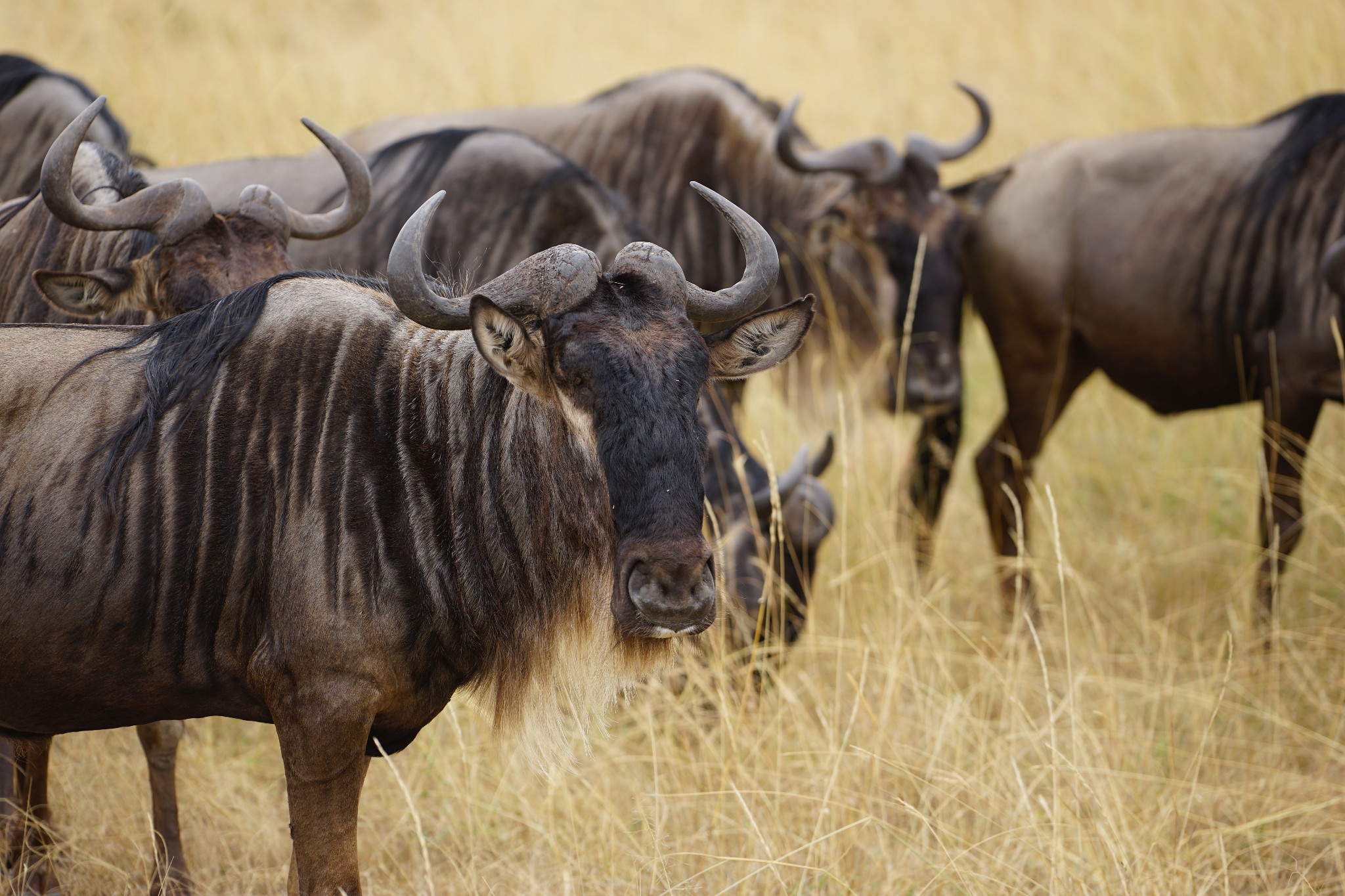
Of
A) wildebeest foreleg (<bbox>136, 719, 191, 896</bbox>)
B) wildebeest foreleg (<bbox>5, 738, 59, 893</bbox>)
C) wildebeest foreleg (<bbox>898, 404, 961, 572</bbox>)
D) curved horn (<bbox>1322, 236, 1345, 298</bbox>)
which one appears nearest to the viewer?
wildebeest foreleg (<bbox>5, 738, 59, 893</bbox>)

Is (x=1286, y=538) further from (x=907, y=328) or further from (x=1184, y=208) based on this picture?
(x=907, y=328)

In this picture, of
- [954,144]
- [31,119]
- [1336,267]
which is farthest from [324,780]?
[954,144]

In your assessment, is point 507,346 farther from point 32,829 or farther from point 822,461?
point 822,461

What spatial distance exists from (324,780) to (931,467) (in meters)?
4.15

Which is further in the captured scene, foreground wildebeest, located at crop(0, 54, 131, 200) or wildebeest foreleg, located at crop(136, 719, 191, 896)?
foreground wildebeest, located at crop(0, 54, 131, 200)

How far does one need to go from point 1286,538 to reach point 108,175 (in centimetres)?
437

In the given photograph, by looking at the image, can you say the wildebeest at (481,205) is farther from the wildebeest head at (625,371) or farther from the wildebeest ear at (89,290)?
the wildebeest head at (625,371)

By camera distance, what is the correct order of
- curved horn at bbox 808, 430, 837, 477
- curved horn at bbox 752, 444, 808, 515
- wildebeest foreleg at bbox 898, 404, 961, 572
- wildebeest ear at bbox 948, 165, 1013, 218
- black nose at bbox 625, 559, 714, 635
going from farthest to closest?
1. wildebeest foreleg at bbox 898, 404, 961, 572
2. wildebeest ear at bbox 948, 165, 1013, 218
3. curved horn at bbox 808, 430, 837, 477
4. curved horn at bbox 752, 444, 808, 515
5. black nose at bbox 625, 559, 714, 635

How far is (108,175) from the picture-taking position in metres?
3.31

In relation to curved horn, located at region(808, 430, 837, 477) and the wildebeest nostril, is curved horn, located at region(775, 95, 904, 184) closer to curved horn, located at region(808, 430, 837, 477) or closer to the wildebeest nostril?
curved horn, located at region(808, 430, 837, 477)

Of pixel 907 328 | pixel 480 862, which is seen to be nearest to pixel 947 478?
pixel 907 328

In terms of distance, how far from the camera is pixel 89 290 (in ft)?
9.82

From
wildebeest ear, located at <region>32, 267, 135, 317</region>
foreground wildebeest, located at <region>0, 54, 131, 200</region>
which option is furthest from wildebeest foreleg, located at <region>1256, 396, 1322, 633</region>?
foreground wildebeest, located at <region>0, 54, 131, 200</region>

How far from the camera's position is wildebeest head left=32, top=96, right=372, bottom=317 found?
2.96m
